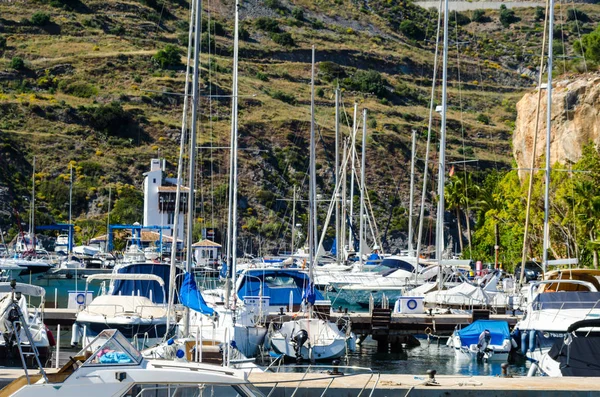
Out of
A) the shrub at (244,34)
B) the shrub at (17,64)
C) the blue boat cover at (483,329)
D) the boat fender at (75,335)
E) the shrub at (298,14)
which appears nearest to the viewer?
the boat fender at (75,335)

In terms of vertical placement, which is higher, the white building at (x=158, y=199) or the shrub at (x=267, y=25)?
the shrub at (x=267, y=25)

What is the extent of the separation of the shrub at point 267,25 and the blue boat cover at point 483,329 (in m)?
126

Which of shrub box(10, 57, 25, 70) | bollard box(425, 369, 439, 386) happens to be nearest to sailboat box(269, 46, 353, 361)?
bollard box(425, 369, 439, 386)

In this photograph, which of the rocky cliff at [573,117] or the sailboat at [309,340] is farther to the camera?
the rocky cliff at [573,117]

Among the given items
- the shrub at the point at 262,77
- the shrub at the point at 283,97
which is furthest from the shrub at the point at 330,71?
the shrub at the point at 283,97

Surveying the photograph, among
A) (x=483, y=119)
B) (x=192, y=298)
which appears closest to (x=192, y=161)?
(x=192, y=298)

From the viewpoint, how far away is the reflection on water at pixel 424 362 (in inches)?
1091

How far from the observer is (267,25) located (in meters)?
153

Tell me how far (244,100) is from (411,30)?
6697cm

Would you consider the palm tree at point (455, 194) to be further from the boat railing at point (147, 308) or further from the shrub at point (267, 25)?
the shrub at point (267, 25)

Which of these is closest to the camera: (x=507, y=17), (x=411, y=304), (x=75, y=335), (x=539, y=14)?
(x=75, y=335)

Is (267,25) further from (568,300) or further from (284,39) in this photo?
(568,300)

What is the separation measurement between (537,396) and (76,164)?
8050 cm

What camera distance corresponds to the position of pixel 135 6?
14350 centimetres
